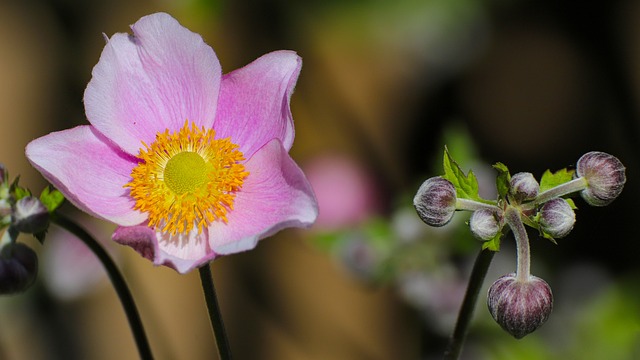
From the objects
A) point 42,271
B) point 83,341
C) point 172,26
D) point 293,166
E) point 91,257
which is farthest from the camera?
point 83,341

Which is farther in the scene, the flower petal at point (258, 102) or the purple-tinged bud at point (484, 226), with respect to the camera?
the flower petal at point (258, 102)

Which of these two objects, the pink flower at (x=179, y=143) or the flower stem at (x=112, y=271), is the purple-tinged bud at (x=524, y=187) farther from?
the flower stem at (x=112, y=271)

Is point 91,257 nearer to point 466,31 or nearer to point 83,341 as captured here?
point 83,341

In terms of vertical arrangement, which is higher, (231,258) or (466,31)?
(466,31)

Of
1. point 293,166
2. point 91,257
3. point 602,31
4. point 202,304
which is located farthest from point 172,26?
point 602,31

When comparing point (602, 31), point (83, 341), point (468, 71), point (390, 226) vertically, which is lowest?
point (83, 341)

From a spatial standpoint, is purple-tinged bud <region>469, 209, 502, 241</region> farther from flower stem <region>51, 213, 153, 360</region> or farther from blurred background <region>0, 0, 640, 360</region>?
blurred background <region>0, 0, 640, 360</region>

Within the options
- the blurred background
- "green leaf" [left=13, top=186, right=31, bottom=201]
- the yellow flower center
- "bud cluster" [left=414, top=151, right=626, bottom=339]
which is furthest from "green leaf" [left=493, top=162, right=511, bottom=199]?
the blurred background

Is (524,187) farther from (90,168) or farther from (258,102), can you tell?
(90,168)

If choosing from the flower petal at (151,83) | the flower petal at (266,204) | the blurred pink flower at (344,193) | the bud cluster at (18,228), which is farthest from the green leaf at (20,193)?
the blurred pink flower at (344,193)
